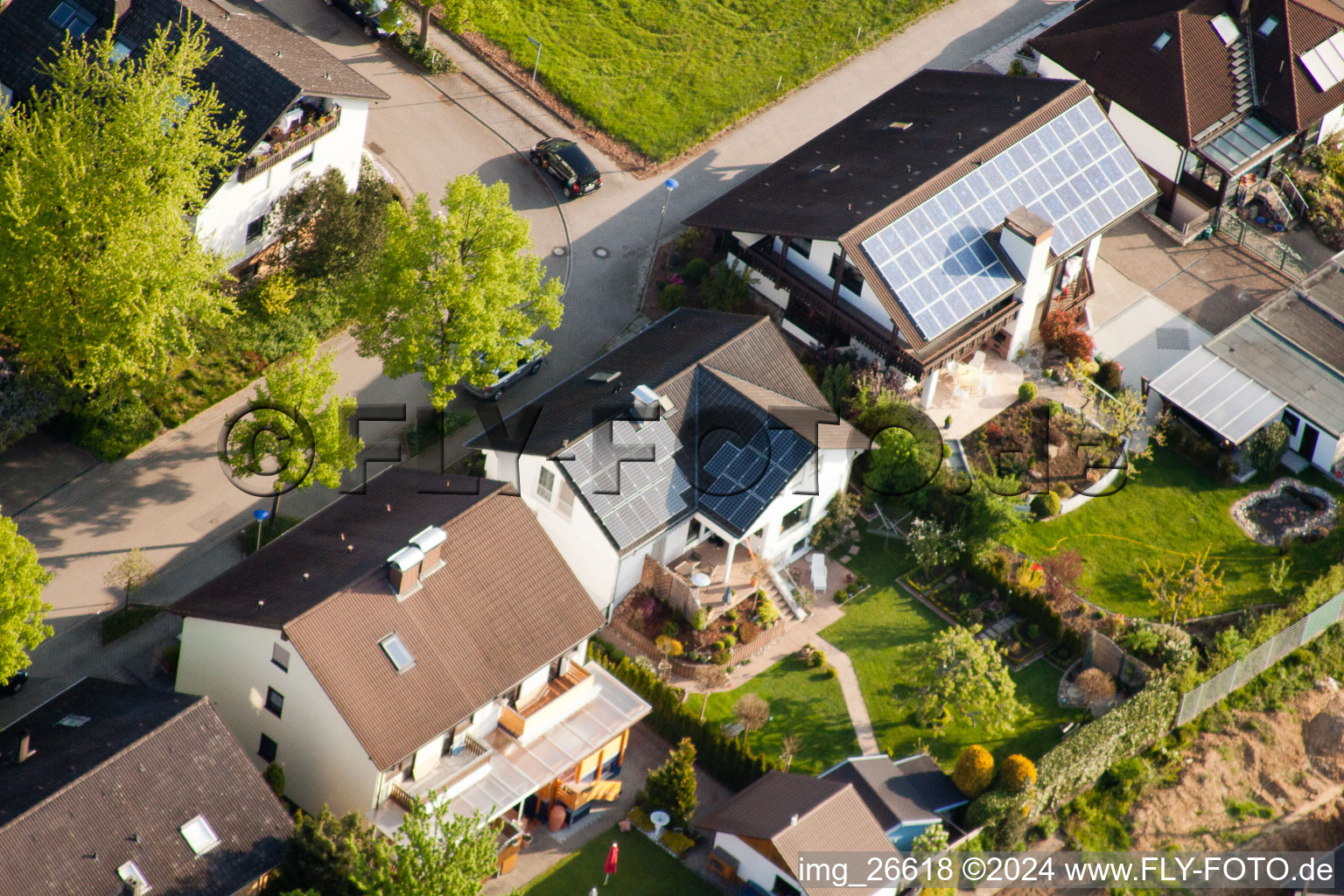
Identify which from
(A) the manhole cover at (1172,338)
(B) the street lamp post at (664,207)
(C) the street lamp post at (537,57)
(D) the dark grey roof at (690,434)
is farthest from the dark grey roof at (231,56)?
(A) the manhole cover at (1172,338)

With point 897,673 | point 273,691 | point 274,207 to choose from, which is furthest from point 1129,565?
point 274,207

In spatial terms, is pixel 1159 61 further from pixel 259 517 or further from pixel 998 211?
pixel 259 517

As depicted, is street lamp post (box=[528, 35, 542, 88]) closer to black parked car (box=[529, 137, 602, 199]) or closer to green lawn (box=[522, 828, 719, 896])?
black parked car (box=[529, 137, 602, 199])

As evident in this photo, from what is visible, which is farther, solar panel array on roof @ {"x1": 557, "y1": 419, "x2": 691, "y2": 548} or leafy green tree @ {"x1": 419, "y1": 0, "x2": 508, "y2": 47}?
leafy green tree @ {"x1": 419, "y1": 0, "x2": 508, "y2": 47}

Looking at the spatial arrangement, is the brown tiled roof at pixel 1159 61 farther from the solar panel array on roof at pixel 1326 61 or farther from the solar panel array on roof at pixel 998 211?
the solar panel array on roof at pixel 998 211

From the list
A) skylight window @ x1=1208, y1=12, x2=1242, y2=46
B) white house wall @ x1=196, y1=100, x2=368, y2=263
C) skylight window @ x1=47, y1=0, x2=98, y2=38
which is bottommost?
skylight window @ x1=1208, y1=12, x2=1242, y2=46

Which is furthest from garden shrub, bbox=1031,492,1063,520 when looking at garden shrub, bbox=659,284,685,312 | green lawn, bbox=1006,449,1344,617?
garden shrub, bbox=659,284,685,312

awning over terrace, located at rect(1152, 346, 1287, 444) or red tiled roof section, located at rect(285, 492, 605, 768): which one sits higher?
red tiled roof section, located at rect(285, 492, 605, 768)
